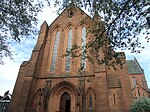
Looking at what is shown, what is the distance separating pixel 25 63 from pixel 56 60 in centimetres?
441

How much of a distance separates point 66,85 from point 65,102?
A: 177 centimetres

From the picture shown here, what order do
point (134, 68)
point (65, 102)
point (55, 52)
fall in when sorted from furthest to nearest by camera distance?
point (134, 68) < point (55, 52) < point (65, 102)

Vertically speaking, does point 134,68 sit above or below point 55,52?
above

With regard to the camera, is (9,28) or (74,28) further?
(74,28)

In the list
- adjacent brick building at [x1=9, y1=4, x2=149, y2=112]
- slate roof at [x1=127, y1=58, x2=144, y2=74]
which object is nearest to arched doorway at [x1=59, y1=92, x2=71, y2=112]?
adjacent brick building at [x1=9, y1=4, x2=149, y2=112]

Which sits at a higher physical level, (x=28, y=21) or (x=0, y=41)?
(x=28, y=21)

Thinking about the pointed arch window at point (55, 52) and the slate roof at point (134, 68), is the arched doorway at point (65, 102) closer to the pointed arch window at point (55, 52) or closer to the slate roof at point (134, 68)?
the pointed arch window at point (55, 52)

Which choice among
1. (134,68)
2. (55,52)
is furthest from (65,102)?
(134,68)

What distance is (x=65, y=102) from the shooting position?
14.2m

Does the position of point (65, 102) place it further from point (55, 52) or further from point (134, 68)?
point (134, 68)

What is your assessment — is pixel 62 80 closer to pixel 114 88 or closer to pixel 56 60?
pixel 56 60

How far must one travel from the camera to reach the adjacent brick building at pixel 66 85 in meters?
12.4

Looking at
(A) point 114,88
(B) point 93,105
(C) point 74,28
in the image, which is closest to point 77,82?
(B) point 93,105

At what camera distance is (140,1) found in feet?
20.4
